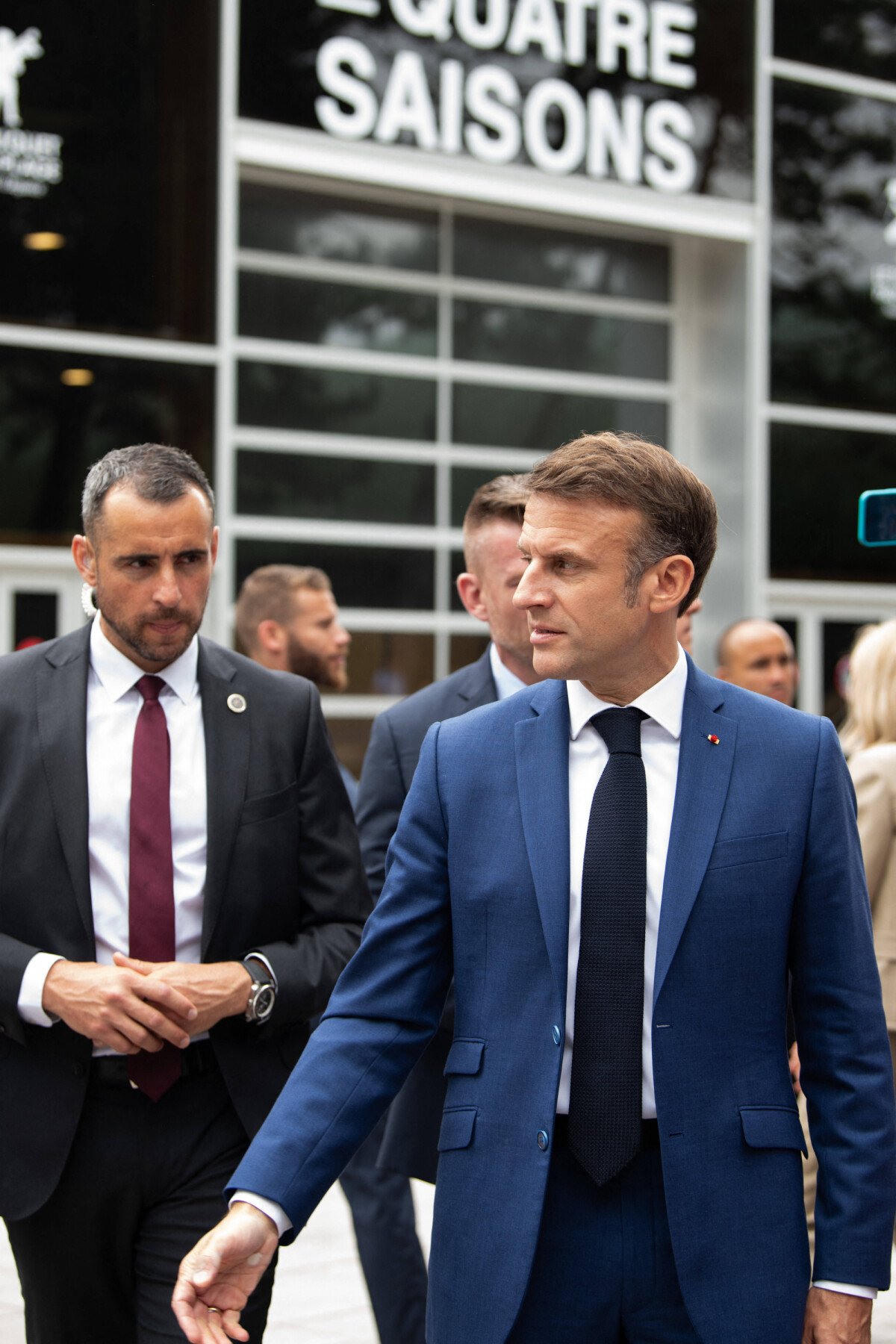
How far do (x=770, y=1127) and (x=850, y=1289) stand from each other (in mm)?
262

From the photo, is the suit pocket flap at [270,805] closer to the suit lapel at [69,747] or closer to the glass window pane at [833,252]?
the suit lapel at [69,747]

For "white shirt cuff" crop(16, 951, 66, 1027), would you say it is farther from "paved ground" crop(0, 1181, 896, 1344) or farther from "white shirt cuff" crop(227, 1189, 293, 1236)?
"paved ground" crop(0, 1181, 896, 1344)

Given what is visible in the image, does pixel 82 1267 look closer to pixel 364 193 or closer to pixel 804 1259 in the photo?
pixel 804 1259

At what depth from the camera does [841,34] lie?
14555 millimetres

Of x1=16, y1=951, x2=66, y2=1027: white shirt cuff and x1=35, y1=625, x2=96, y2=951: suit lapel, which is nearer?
x1=16, y1=951, x2=66, y2=1027: white shirt cuff

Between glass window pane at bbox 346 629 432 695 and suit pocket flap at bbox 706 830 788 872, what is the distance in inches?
398

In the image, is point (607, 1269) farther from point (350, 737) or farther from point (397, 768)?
point (350, 737)

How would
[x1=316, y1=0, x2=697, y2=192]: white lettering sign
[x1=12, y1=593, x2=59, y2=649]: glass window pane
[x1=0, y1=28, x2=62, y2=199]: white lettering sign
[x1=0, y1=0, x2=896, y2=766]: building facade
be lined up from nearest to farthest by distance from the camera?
1. [x1=0, y1=28, x2=62, y2=199]: white lettering sign
2. [x1=0, y1=0, x2=896, y2=766]: building facade
3. [x1=12, y1=593, x2=59, y2=649]: glass window pane
4. [x1=316, y1=0, x2=697, y2=192]: white lettering sign

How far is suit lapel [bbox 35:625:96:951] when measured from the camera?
3424 millimetres

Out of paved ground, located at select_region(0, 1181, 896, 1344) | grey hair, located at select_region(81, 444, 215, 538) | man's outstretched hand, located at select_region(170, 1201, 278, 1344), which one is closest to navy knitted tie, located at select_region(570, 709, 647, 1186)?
man's outstretched hand, located at select_region(170, 1201, 278, 1344)

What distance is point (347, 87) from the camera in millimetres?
12148

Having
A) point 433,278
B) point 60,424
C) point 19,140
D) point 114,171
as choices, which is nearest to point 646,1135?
point 60,424

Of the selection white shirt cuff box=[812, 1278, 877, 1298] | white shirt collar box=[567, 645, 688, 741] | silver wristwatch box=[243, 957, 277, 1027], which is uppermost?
white shirt collar box=[567, 645, 688, 741]

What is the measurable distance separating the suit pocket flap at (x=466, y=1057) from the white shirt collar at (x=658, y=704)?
52cm
